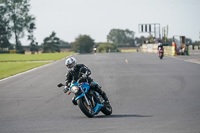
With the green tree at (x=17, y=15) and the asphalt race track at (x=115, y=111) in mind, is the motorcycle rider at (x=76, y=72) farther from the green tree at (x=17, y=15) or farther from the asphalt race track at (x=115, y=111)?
the green tree at (x=17, y=15)

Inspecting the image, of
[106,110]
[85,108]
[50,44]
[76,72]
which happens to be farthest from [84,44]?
[85,108]

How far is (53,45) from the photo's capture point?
Result: 14388 centimetres

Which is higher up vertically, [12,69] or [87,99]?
[87,99]

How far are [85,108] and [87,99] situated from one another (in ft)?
0.76

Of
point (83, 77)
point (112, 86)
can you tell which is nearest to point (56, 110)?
point (83, 77)

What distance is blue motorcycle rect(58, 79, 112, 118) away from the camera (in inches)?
378

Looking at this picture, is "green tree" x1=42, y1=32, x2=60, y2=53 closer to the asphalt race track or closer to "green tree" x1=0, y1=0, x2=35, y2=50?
"green tree" x1=0, y1=0, x2=35, y2=50

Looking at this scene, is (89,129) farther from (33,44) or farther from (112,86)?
(33,44)

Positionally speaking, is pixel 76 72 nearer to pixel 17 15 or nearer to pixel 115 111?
pixel 115 111

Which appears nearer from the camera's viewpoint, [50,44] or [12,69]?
[12,69]

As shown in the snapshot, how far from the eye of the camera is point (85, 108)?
31.7ft

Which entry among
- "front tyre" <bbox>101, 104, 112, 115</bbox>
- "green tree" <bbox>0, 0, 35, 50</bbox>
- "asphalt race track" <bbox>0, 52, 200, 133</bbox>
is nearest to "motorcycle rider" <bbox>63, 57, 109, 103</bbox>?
"front tyre" <bbox>101, 104, 112, 115</bbox>

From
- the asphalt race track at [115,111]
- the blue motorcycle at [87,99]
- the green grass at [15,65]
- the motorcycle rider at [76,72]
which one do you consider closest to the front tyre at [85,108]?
the blue motorcycle at [87,99]

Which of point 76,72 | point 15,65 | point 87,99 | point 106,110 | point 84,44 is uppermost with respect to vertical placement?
point 76,72
